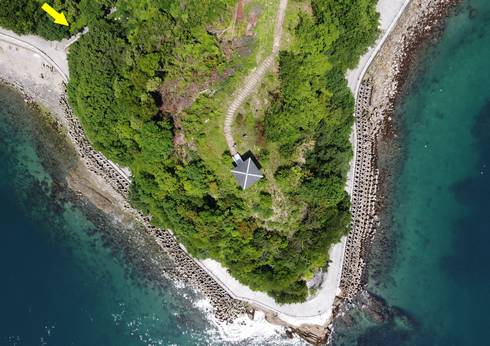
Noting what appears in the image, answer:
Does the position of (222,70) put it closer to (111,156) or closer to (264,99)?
(264,99)

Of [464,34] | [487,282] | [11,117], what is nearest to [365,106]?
[464,34]

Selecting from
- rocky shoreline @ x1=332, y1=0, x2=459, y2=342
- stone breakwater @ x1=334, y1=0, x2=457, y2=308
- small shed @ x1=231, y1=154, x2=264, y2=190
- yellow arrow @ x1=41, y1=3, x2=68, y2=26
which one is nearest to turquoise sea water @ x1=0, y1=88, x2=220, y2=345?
yellow arrow @ x1=41, y1=3, x2=68, y2=26

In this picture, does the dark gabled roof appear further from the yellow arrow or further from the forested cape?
the yellow arrow

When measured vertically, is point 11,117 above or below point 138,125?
above

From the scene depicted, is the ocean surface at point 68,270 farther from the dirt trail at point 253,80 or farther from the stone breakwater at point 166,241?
the dirt trail at point 253,80

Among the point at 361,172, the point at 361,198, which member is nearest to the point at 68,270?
the point at 361,198

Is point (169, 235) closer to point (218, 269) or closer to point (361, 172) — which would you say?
point (218, 269)

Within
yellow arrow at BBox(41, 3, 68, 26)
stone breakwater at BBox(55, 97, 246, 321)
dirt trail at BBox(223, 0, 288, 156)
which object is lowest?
stone breakwater at BBox(55, 97, 246, 321)
